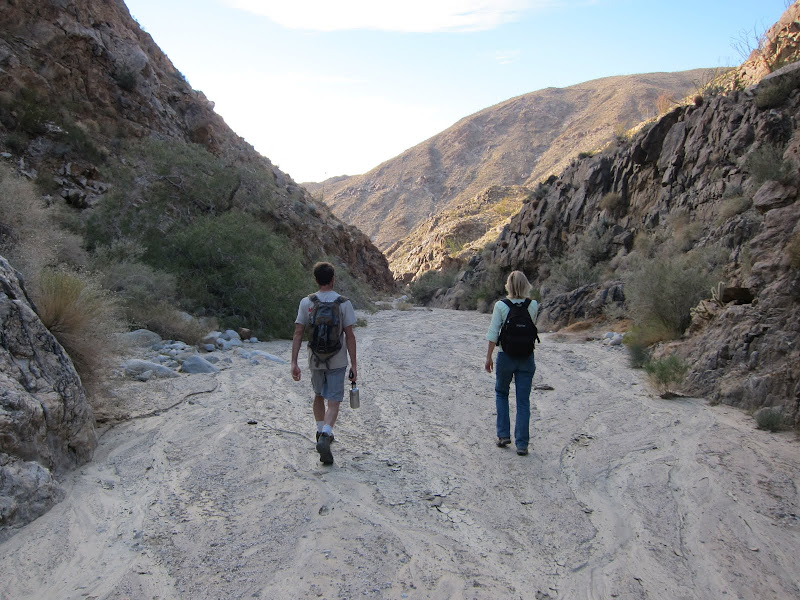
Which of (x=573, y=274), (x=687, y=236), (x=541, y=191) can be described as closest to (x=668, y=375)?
(x=687, y=236)

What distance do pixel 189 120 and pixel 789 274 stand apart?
24.0 m

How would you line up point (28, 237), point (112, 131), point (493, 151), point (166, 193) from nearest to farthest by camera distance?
point (28, 237)
point (166, 193)
point (112, 131)
point (493, 151)

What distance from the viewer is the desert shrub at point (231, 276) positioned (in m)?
12.5

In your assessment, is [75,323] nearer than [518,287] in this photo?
No

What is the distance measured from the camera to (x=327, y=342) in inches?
172

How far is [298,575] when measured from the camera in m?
2.83

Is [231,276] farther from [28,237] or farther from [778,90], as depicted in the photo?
[778,90]

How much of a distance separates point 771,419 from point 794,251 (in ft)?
7.28

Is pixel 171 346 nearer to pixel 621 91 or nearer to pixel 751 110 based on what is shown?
pixel 751 110

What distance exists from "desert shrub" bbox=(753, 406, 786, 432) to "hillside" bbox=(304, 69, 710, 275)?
2306 inches

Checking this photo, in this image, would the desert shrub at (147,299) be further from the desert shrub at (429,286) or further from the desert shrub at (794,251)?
the desert shrub at (429,286)

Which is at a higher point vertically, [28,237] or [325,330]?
[28,237]

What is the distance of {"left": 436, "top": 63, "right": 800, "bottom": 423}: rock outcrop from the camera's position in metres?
6.17

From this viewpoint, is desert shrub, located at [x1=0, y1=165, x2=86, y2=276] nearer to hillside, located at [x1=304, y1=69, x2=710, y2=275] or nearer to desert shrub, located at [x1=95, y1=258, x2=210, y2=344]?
desert shrub, located at [x1=95, y1=258, x2=210, y2=344]
